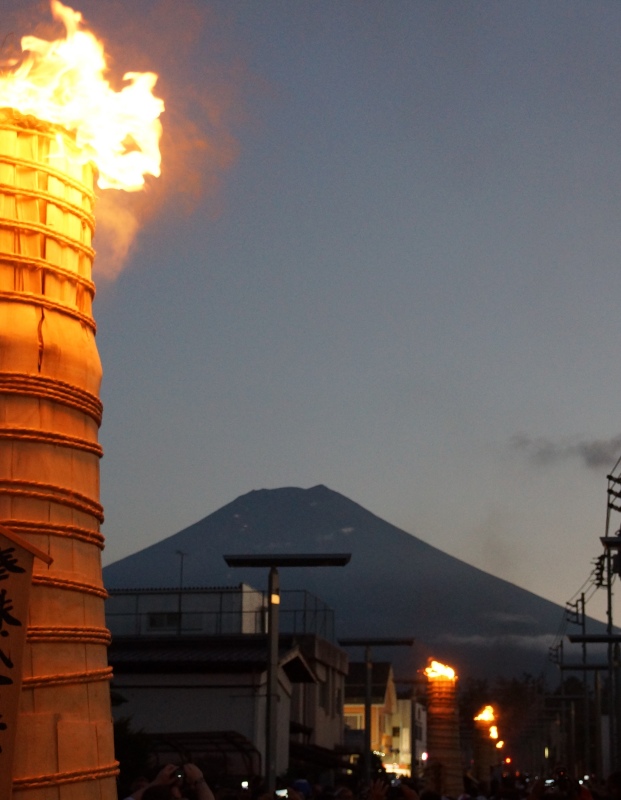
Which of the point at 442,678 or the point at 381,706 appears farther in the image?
the point at 381,706

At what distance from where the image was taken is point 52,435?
268 inches

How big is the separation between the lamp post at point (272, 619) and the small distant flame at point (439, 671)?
A: 15.3 m

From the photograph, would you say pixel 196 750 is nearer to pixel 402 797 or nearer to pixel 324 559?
pixel 324 559

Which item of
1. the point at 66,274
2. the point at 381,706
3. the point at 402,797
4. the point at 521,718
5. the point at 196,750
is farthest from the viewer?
the point at 521,718

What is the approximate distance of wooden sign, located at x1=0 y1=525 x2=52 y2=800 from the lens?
6.03 metres

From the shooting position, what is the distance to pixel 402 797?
12492 mm

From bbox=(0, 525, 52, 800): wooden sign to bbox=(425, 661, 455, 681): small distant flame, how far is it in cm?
2904

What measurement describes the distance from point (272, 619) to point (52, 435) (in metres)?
12.0

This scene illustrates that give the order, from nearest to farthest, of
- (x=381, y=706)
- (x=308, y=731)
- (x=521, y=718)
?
(x=308, y=731) → (x=381, y=706) → (x=521, y=718)

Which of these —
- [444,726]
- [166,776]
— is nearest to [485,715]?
[444,726]

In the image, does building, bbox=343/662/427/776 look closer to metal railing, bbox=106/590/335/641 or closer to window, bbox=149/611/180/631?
metal railing, bbox=106/590/335/641

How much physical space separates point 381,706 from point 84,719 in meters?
77.4

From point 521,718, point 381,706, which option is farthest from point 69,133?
point 521,718

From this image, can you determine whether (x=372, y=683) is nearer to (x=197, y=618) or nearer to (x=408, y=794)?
(x=197, y=618)
